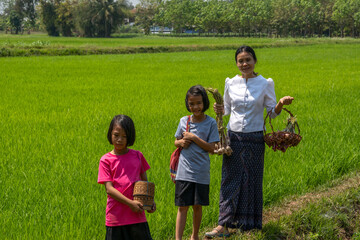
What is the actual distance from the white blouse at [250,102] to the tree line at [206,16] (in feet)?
185

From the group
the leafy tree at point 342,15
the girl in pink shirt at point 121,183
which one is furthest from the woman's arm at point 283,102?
the leafy tree at point 342,15

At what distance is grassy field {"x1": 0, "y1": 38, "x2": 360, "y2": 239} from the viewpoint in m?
3.12

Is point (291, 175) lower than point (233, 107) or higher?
lower

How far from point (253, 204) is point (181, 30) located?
8070 cm

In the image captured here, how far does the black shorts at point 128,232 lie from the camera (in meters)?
2.17

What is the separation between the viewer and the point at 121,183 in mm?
2176

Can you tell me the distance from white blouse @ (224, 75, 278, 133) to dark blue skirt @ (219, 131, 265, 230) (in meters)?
0.06

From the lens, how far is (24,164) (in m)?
4.51

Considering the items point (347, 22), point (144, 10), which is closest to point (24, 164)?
point (347, 22)

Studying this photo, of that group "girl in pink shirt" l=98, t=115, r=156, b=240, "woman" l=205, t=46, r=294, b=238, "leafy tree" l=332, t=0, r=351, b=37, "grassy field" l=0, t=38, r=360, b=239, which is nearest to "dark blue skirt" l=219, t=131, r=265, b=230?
"woman" l=205, t=46, r=294, b=238

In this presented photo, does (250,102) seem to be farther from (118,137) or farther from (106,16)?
(106,16)

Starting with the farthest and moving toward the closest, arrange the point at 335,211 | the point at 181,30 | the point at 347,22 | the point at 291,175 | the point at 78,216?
1. the point at 181,30
2. the point at 347,22
3. the point at 291,175
4. the point at 335,211
5. the point at 78,216

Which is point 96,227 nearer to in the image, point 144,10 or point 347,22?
point 347,22

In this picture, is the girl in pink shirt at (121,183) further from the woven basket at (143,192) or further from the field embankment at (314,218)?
the field embankment at (314,218)
